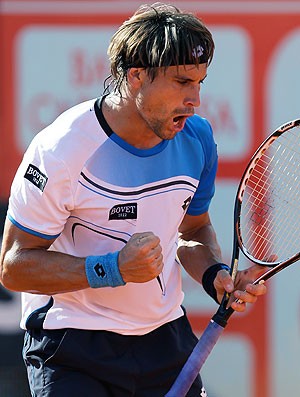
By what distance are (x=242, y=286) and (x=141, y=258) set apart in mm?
411

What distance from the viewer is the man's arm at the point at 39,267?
9.86 ft

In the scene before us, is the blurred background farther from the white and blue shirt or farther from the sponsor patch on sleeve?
the sponsor patch on sleeve

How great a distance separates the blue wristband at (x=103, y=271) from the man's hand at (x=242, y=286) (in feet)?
1.15

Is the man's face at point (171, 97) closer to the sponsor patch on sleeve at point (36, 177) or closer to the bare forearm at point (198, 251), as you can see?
the sponsor patch on sleeve at point (36, 177)

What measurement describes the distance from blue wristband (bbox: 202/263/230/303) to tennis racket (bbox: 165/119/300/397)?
119mm

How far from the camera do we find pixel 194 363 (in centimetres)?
306

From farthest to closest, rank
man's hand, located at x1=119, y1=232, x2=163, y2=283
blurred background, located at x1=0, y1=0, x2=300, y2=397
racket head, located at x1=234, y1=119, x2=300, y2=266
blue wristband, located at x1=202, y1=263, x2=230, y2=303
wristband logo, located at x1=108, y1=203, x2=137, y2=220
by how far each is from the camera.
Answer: blurred background, located at x1=0, y1=0, x2=300, y2=397 → racket head, located at x1=234, y1=119, x2=300, y2=266 → blue wristband, located at x1=202, y1=263, x2=230, y2=303 → wristband logo, located at x1=108, y1=203, x2=137, y2=220 → man's hand, located at x1=119, y1=232, x2=163, y2=283

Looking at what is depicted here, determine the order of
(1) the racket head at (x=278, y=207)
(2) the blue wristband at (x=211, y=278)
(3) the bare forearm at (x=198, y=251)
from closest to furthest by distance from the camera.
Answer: (2) the blue wristband at (x=211, y=278) < (3) the bare forearm at (x=198, y=251) < (1) the racket head at (x=278, y=207)

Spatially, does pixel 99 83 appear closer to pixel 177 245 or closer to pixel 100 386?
pixel 177 245

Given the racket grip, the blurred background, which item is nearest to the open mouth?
→ the racket grip

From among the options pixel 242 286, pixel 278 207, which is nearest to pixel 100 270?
pixel 242 286

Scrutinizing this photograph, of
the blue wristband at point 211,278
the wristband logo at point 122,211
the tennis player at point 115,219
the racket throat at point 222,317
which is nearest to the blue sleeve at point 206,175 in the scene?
the tennis player at point 115,219

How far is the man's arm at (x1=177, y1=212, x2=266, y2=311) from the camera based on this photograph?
3141mm

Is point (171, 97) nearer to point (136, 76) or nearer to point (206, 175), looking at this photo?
point (136, 76)
